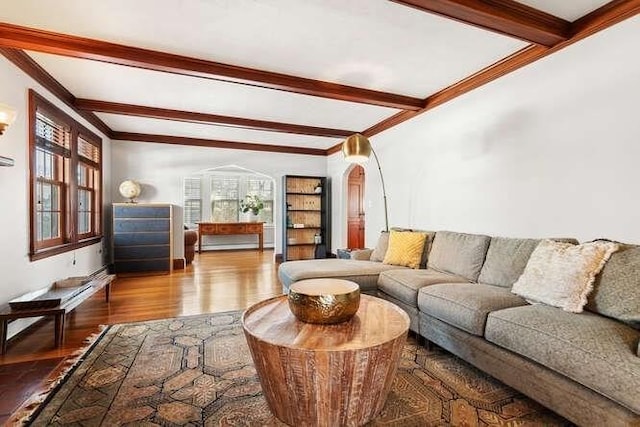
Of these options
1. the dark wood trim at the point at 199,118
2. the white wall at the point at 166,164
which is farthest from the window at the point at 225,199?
the dark wood trim at the point at 199,118

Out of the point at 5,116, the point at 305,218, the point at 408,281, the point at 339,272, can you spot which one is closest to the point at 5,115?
the point at 5,116

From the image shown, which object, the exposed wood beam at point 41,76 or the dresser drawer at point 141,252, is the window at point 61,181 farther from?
the dresser drawer at point 141,252

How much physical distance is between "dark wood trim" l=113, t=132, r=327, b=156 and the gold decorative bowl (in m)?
5.20

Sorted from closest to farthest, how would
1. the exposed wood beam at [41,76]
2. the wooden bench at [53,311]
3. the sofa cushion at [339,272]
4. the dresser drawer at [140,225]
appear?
the wooden bench at [53,311] → the exposed wood beam at [41,76] → the sofa cushion at [339,272] → the dresser drawer at [140,225]

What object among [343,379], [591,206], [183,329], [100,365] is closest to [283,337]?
[343,379]

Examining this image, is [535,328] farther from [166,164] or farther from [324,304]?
[166,164]

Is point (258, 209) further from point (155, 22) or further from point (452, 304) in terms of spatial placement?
point (452, 304)

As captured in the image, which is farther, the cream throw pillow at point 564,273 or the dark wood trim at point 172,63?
the dark wood trim at point 172,63

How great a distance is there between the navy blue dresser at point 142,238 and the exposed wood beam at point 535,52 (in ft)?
14.1

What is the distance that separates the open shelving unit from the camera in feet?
21.7

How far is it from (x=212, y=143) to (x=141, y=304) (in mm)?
3542

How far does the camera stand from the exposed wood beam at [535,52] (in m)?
2.15

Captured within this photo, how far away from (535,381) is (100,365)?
272cm

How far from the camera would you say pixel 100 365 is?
7.23ft
